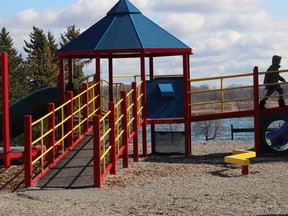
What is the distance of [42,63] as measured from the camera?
2394 inches

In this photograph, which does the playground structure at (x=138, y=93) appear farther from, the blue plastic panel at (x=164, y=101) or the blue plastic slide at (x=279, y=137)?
the blue plastic slide at (x=279, y=137)

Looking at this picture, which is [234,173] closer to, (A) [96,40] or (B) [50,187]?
(B) [50,187]

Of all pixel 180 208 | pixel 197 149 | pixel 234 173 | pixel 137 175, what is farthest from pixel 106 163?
pixel 197 149

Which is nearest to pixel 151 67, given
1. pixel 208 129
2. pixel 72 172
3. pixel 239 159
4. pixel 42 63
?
pixel 239 159

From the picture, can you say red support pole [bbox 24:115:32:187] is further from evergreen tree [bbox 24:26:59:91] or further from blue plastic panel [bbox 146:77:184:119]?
evergreen tree [bbox 24:26:59:91]

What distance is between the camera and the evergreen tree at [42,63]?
59156 mm

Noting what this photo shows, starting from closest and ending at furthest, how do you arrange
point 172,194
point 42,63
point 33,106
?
point 172,194
point 33,106
point 42,63

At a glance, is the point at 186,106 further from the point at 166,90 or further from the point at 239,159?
the point at 239,159

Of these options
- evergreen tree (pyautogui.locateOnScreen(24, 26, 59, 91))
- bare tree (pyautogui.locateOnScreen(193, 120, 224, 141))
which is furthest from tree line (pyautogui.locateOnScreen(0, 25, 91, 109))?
bare tree (pyautogui.locateOnScreen(193, 120, 224, 141))

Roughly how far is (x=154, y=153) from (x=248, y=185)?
6.08 meters

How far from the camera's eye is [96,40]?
14922mm

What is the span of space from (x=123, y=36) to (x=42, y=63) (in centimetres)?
4699

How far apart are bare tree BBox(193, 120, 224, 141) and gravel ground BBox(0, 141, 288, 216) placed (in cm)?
7245

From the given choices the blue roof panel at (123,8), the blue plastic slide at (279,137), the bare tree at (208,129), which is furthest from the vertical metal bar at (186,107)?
the bare tree at (208,129)
